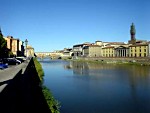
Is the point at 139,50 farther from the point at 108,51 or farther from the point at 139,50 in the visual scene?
the point at 108,51

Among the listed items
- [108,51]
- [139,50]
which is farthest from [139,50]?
[108,51]

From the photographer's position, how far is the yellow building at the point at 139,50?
105 m

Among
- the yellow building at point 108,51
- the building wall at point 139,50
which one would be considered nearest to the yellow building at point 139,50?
the building wall at point 139,50

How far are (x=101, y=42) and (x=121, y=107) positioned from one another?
6534 inches

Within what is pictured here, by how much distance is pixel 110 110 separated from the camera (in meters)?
16.0

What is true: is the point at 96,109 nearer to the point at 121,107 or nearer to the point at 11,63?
the point at 121,107

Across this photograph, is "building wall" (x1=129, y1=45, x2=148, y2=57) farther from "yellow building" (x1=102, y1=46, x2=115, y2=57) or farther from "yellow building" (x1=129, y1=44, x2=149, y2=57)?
"yellow building" (x1=102, y1=46, x2=115, y2=57)

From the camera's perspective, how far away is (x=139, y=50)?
10912cm

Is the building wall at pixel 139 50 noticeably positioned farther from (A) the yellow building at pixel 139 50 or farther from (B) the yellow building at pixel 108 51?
(B) the yellow building at pixel 108 51

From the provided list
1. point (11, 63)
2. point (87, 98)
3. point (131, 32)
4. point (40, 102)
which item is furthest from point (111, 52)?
point (40, 102)

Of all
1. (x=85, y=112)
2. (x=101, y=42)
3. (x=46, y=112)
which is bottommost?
(x=85, y=112)

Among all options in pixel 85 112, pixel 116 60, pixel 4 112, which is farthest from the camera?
pixel 116 60

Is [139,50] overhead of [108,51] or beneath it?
beneath

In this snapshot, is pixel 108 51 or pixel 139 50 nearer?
pixel 139 50
